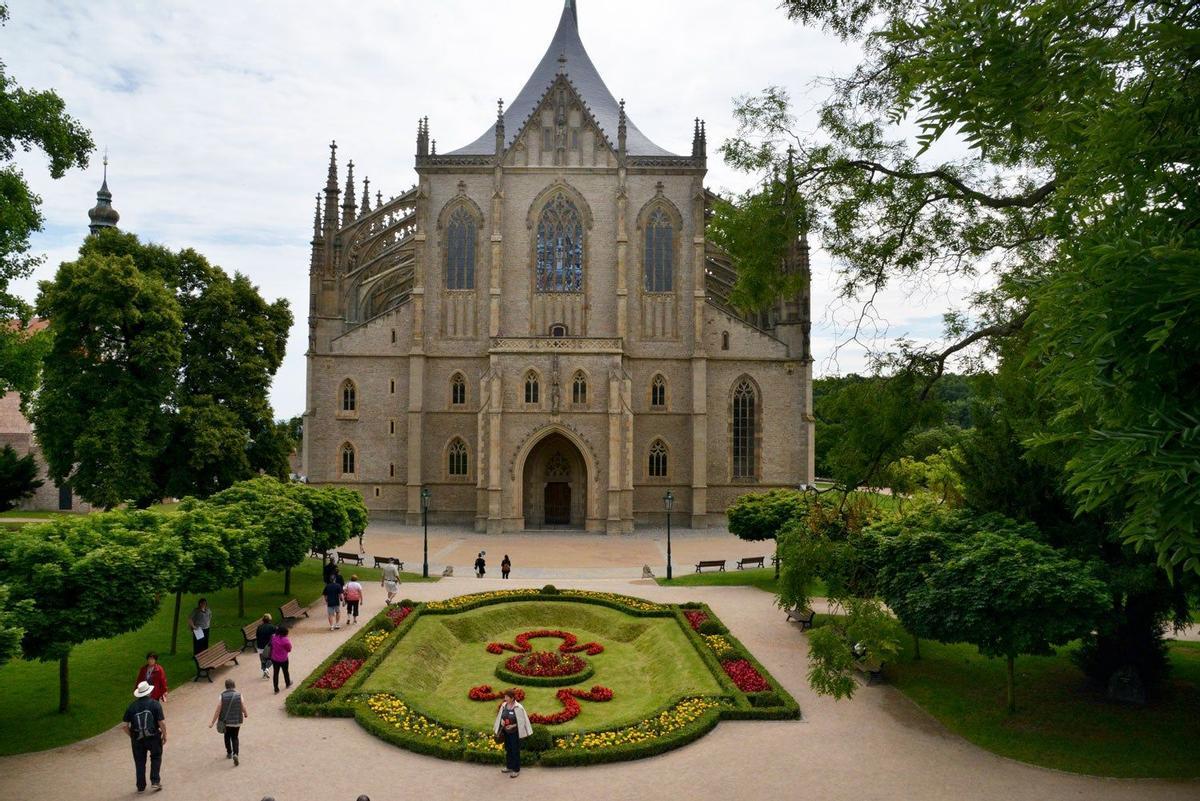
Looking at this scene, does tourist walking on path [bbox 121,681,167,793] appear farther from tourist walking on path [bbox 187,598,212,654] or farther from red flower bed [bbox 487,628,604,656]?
red flower bed [bbox 487,628,604,656]

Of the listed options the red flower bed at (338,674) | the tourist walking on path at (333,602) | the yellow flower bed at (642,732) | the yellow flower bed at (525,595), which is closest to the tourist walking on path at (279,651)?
the red flower bed at (338,674)

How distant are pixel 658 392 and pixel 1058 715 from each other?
96.1 ft

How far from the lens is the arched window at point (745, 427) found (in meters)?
43.3

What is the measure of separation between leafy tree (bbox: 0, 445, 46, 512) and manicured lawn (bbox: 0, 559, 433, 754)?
22.2 metres

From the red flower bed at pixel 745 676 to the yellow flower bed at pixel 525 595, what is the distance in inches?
201

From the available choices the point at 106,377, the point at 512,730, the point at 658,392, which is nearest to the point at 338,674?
the point at 512,730

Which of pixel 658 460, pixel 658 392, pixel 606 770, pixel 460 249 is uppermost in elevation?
pixel 460 249

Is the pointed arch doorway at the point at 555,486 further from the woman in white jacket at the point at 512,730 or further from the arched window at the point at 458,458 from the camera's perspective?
the woman in white jacket at the point at 512,730

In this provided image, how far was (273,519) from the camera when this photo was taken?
66.8 ft

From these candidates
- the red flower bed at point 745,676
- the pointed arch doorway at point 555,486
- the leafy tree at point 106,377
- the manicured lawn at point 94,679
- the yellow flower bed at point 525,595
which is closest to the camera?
the manicured lawn at point 94,679

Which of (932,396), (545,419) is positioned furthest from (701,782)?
(545,419)

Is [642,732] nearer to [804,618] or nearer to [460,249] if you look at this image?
[804,618]

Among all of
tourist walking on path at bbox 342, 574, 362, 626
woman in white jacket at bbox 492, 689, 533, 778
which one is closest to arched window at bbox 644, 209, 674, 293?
tourist walking on path at bbox 342, 574, 362, 626

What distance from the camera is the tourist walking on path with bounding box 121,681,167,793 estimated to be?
1111cm
